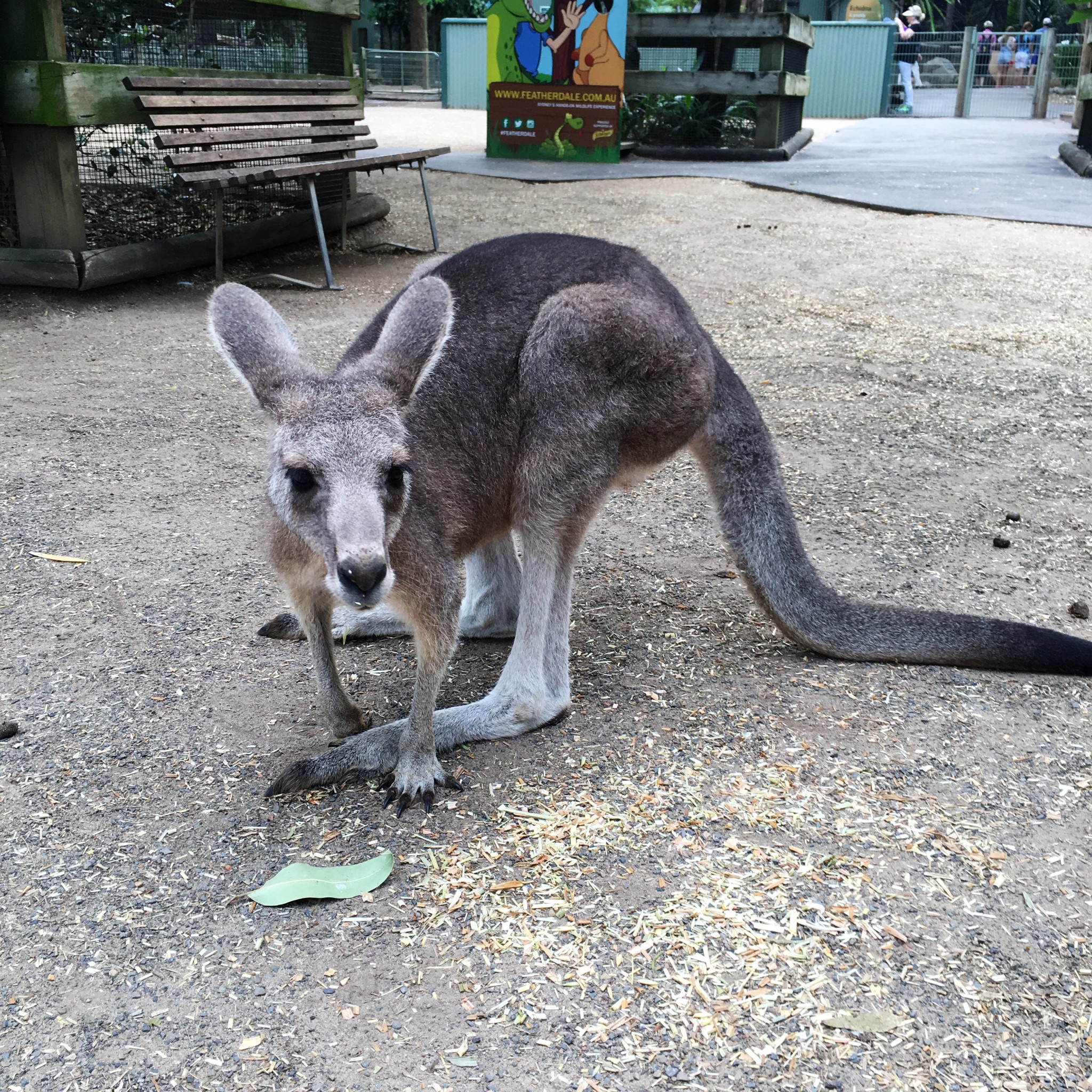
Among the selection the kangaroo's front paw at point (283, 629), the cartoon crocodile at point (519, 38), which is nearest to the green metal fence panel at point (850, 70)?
the cartoon crocodile at point (519, 38)

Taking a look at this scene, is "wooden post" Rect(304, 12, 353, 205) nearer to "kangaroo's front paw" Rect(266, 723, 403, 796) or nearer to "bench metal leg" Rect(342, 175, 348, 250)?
"bench metal leg" Rect(342, 175, 348, 250)

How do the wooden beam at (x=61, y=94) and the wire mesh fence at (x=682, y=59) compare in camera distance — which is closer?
the wooden beam at (x=61, y=94)

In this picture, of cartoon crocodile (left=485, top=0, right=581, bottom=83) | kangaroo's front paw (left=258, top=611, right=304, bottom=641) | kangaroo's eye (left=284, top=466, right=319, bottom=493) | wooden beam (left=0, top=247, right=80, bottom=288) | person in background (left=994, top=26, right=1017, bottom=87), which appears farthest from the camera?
person in background (left=994, top=26, right=1017, bottom=87)

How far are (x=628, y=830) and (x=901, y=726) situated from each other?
806 mm

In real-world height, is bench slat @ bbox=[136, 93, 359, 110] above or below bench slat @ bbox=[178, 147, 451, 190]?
above

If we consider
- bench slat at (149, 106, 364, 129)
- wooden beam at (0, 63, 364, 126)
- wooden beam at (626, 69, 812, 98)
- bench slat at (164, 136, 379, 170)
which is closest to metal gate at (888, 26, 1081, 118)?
wooden beam at (626, 69, 812, 98)

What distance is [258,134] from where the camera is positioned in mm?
7020

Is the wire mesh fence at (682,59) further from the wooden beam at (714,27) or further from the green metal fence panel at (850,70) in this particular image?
the green metal fence panel at (850,70)

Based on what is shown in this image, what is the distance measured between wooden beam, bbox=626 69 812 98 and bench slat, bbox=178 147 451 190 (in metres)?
5.91

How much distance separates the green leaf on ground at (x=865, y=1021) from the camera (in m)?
1.83

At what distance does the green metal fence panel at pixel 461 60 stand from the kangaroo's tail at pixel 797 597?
2311 cm

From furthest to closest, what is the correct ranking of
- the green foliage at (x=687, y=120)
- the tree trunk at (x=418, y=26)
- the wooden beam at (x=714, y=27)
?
the tree trunk at (x=418, y=26) → the green foliage at (x=687, y=120) → the wooden beam at (x=714, y=27)

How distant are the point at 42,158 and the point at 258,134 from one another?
138 cm

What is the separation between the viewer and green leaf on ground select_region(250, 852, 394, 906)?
6.88 feet
